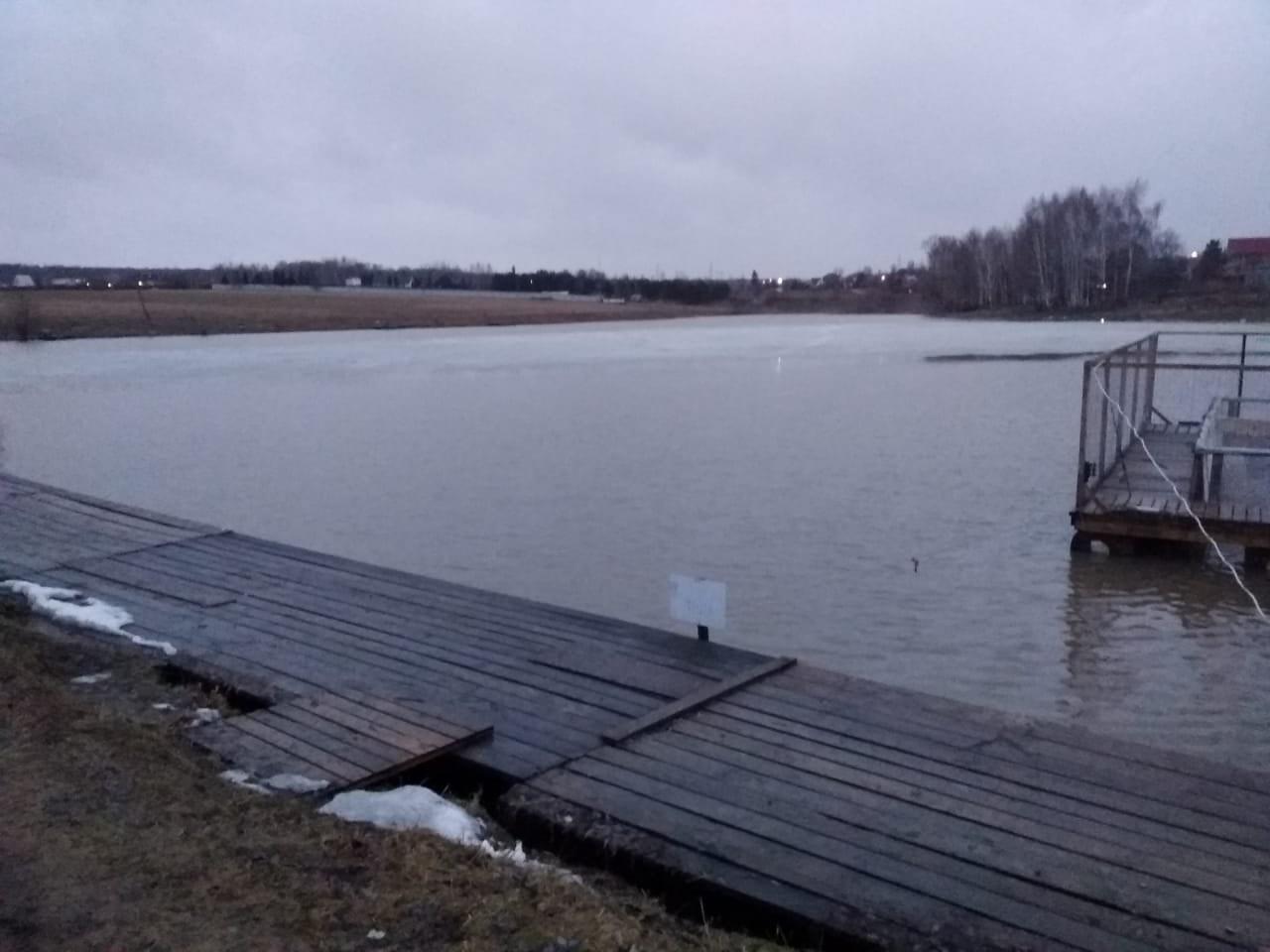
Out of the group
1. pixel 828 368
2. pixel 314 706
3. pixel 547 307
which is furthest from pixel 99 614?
pixel 547 307

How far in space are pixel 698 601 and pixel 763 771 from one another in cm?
167

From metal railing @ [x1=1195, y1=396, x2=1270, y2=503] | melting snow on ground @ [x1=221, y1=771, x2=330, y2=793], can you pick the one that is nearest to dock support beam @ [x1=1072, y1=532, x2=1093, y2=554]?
metal railing @ [x1=1195, y1=396, x2=1270, y2=503]

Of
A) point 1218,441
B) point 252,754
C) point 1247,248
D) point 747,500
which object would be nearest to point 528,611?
point 252,754

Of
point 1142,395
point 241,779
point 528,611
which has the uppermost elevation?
point 1142,395

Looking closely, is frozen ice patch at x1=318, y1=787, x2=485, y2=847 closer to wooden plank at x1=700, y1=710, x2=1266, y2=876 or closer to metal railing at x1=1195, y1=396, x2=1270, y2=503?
wooden plank at x1=700, y1=710, x2=1266, y2=876

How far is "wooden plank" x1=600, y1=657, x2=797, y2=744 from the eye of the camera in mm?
5066

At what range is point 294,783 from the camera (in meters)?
4.45

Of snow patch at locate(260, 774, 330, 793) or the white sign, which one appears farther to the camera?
the white sign

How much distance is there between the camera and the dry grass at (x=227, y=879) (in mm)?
3260

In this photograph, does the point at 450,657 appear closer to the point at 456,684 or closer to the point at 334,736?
the point at 456,684

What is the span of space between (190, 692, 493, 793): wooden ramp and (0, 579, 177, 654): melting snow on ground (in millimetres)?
1429

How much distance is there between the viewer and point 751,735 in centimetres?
505

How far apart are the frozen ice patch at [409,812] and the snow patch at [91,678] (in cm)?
196

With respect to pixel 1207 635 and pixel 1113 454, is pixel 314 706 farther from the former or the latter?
pixel 1113 454
